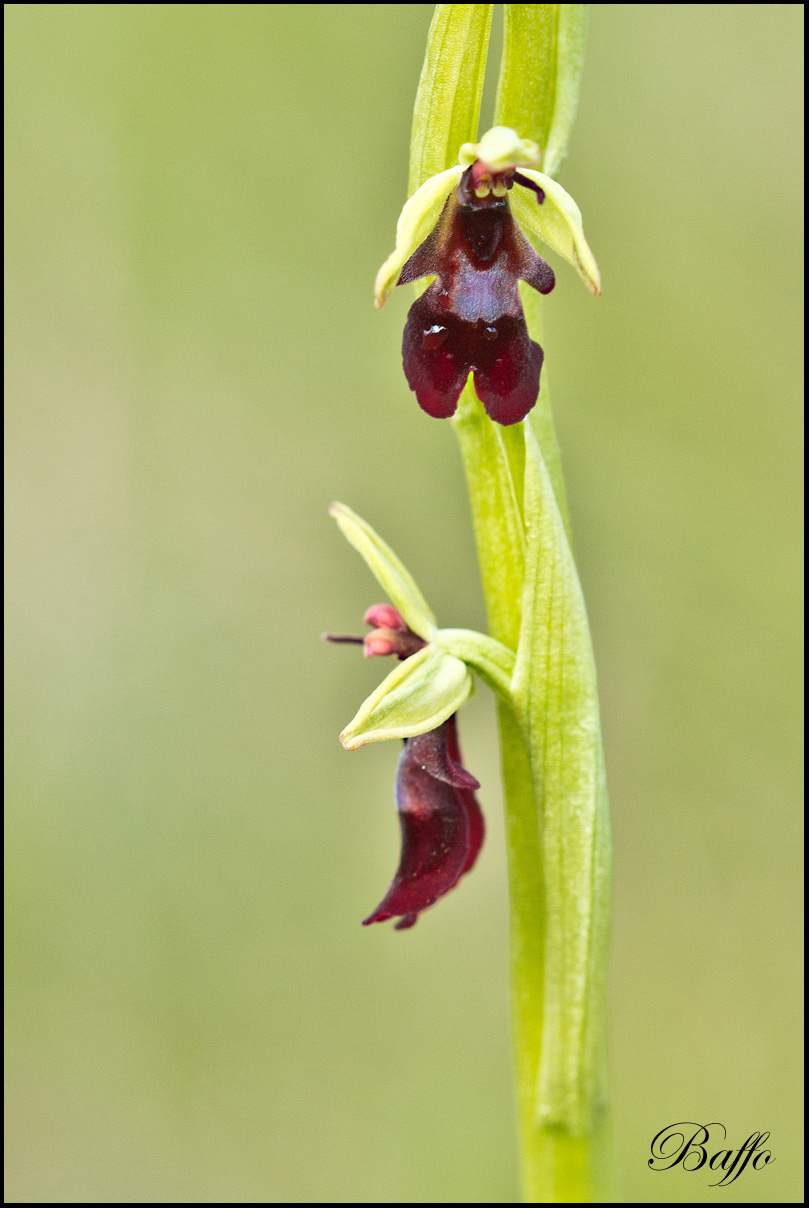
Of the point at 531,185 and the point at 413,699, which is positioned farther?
the point at 413,699

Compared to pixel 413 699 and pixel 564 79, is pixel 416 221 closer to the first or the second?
pixel 564 79

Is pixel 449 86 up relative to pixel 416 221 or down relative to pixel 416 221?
up

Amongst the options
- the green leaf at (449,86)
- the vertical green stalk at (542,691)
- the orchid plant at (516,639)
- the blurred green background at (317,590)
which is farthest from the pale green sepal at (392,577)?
the blurred green background at (317,590)

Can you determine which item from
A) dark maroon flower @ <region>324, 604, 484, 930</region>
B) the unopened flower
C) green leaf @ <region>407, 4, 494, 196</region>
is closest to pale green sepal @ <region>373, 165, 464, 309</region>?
the unopened flower

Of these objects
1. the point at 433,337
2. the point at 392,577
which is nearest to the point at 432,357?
the point at 433,337

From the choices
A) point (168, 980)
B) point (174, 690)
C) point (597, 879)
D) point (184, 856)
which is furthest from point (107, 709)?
point (597, 879)

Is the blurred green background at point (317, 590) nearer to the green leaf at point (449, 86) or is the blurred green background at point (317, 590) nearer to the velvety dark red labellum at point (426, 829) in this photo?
the velvety dark red labellum at point (426, 829)

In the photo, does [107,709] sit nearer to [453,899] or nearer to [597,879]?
[453,899]
